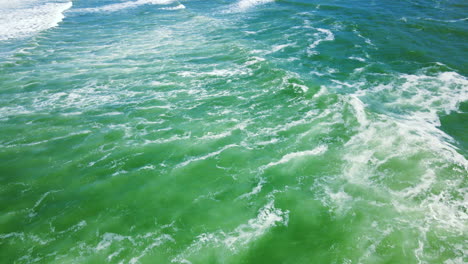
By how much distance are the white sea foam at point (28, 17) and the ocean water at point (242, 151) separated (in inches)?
377

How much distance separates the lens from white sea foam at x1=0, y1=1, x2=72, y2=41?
2650 centimetres

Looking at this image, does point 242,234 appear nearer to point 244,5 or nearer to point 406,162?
point 406,162

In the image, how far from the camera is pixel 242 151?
378 inches

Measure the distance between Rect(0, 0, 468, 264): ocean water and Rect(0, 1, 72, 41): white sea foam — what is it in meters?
9.56

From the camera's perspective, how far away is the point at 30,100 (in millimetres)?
13469

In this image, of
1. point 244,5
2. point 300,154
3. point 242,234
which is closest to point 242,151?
point 300,154

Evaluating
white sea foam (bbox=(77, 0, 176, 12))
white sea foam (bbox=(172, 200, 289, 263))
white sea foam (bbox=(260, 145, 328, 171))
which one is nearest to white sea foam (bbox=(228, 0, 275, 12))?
white sea foam (bbox=(77, 0, 176, 12))

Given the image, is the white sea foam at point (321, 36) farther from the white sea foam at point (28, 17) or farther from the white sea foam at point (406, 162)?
the white sea foam at point (28, 17)

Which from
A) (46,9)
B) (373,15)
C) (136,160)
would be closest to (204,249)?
(136,160)

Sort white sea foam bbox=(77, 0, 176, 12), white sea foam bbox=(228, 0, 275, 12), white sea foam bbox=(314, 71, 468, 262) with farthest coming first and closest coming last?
white sea foam bbox=(77, 0, 176, 12), white sea foam bbox=(228, 0, 275, 12), white sea foam bbox=(314, 71, 468, 262)

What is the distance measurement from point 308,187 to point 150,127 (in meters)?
6.80

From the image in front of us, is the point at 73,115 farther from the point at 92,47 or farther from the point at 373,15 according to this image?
the point at 373,15

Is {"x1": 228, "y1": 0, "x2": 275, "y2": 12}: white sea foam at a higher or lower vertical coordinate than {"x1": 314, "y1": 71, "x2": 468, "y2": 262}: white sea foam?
higher

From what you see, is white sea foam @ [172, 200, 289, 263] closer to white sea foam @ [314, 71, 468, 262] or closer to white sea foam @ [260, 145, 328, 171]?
white sea foam @ [314, 71, 468, 262]
